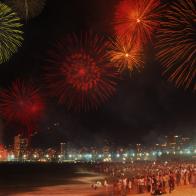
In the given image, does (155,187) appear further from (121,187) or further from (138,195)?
(121,187)

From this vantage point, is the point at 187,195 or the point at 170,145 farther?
the point at 170,145

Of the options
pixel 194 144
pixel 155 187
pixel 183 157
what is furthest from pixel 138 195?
pixel 194 144

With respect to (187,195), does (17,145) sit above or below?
above

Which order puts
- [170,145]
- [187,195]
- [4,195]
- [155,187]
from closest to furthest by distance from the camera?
[187,195], [155,187], [4,195], [170,145]

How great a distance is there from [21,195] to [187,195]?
93.1 feet

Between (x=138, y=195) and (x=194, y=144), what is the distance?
12954 centimetres

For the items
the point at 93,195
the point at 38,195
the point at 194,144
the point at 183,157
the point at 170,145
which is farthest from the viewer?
the point at 170,145

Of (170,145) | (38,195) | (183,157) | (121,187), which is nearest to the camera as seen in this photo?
(121,187)

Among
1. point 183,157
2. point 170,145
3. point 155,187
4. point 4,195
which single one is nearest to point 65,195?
point 4,195

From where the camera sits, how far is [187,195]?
27.9 metres

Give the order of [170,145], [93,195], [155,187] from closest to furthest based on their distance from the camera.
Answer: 1. [155,187]
2. [93,195]
3. [170,145]

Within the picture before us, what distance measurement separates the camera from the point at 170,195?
28359 mm

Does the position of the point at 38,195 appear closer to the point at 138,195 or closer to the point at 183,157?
the point at 138,195

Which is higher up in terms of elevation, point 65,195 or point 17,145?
point 17,145
